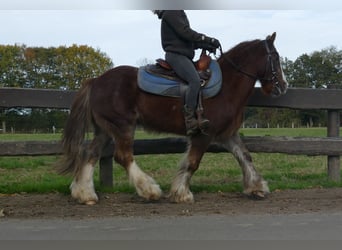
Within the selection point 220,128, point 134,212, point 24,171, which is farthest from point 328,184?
point 24,171

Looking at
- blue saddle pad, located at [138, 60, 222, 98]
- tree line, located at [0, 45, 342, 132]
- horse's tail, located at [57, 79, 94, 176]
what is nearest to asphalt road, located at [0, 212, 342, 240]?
horse's tail, located at [57, 79, 94, 176]

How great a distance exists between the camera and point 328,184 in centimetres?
734

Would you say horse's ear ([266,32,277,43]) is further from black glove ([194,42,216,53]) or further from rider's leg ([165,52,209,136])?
rider's leg ([165,52,209,136])

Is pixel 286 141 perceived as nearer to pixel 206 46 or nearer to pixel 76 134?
pixel 206 46

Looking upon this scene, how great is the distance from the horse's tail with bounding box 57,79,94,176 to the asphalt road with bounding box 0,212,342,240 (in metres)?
1.50

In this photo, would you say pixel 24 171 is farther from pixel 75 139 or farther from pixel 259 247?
pixel 259 247

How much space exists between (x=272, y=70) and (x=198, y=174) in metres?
3.55

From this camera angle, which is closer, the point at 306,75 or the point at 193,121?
the point at 193,121

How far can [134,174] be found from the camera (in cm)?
621

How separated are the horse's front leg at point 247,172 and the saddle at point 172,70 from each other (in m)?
1.07

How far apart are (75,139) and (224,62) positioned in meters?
2.41

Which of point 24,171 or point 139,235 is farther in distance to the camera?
point 24,171

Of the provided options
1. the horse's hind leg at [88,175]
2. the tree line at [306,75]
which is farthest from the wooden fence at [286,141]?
the tree line at [306,75]

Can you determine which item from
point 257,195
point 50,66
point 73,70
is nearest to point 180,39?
point 257,195
